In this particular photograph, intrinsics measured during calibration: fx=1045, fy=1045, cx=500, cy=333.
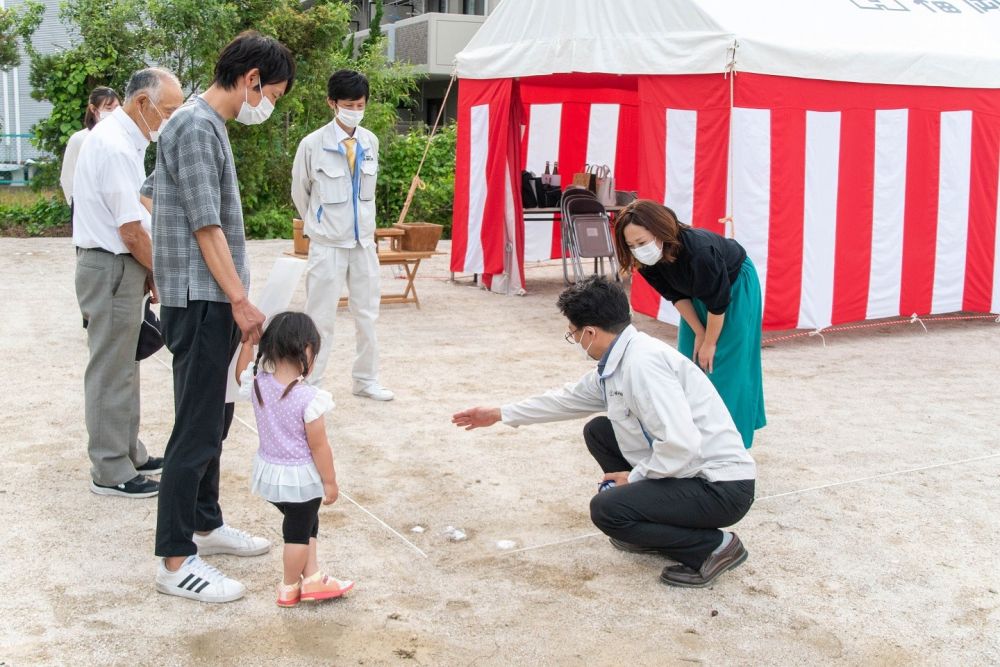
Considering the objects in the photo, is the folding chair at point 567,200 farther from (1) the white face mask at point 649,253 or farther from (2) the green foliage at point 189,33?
(2) the green foliage at point 189,33

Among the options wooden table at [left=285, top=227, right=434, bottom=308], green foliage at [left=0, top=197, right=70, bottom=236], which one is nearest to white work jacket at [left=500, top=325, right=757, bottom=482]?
wooden table at [left=285, top=227, right=434, bottom=308]

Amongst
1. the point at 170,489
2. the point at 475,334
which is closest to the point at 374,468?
A: the point at 170,489

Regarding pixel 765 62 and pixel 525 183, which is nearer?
pixel 765 62

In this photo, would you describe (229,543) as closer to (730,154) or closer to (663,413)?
(663,413)

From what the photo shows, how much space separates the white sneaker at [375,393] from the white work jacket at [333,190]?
765mm

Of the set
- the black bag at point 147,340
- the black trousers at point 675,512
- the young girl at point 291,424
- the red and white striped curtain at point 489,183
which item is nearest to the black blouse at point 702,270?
the black trousers at point 675,512

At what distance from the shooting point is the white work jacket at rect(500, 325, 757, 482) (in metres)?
A: 3.11

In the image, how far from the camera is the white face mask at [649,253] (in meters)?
3.90

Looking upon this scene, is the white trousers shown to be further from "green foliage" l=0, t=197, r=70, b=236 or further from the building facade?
the building facade

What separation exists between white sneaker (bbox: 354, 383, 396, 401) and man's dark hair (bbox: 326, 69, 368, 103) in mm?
1538

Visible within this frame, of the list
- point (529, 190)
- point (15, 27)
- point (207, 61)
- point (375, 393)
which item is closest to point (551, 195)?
point (529, 190)

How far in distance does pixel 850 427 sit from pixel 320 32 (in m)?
10.9

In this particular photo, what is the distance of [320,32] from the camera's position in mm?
14227

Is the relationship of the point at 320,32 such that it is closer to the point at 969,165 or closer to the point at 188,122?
the point at 969,165
